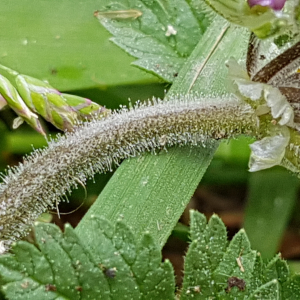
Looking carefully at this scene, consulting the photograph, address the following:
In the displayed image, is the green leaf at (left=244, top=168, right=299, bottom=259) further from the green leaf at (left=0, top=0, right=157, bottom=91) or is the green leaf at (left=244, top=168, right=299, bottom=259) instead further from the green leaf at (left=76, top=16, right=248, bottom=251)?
the green leaf at (left=0, top=0, right=157, bottom=91)

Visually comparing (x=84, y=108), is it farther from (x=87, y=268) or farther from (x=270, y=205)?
(x=270, y=205)

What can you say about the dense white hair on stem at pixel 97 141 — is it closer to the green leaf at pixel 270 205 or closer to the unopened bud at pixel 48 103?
the unopened bud at pixel 48 103

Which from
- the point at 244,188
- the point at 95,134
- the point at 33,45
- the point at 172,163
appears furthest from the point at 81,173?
the point at 244,188

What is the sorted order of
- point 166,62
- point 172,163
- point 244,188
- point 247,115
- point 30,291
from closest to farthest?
point 30,291
point 247,115
point 172,163
point 166,62
point 244,188

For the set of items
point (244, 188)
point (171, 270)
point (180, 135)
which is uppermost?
point (180, 135)

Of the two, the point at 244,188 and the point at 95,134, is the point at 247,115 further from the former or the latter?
the point at 244,188

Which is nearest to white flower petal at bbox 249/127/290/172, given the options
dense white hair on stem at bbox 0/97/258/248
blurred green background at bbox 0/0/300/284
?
dense white hair on stem at bbox 0/97/258/248
